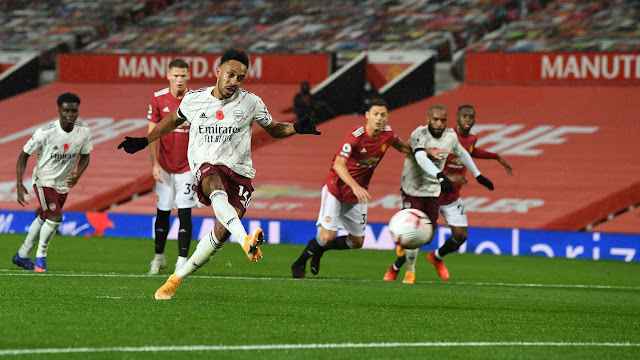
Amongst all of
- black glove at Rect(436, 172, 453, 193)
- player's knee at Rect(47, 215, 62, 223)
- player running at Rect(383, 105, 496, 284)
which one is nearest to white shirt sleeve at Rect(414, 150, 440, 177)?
player running at Rect(383, 105, 496, 284)

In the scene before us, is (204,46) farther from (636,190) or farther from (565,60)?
(636,190)

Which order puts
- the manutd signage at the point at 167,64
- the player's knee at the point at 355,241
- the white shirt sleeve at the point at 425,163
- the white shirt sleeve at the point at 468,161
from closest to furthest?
the white shirt sleeve at the point at 425,163 → the player's knee at the point at 355,241 → the white shirt sleeve at the point at 468,161 → the manutd signage at the point at 167,64

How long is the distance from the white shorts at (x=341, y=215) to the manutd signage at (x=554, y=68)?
43.8 feet

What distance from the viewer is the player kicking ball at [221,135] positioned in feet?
27.0

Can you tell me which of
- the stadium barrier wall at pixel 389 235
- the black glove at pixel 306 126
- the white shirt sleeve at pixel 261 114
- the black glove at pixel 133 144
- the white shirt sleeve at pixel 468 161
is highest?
the white shirt sleeve at pixel 261 114

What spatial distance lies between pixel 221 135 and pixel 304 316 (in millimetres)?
1769

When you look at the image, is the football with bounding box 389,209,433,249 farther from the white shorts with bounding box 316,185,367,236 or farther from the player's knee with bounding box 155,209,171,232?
the player's knee with bounding box 155,209,171,232

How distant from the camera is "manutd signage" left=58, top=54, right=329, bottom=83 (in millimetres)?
26766

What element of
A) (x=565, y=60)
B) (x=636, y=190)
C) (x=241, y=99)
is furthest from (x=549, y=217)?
(x=241, y=99)

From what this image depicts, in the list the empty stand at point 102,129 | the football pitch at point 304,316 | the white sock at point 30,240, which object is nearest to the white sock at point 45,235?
the white sock at point 30,240

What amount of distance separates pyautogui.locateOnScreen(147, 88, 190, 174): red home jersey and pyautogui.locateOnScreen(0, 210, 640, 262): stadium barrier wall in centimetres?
727

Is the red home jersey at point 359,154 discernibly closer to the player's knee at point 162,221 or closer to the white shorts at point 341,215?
the white shorts at point 341,215

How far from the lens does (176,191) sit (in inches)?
460

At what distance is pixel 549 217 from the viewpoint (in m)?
19.5
